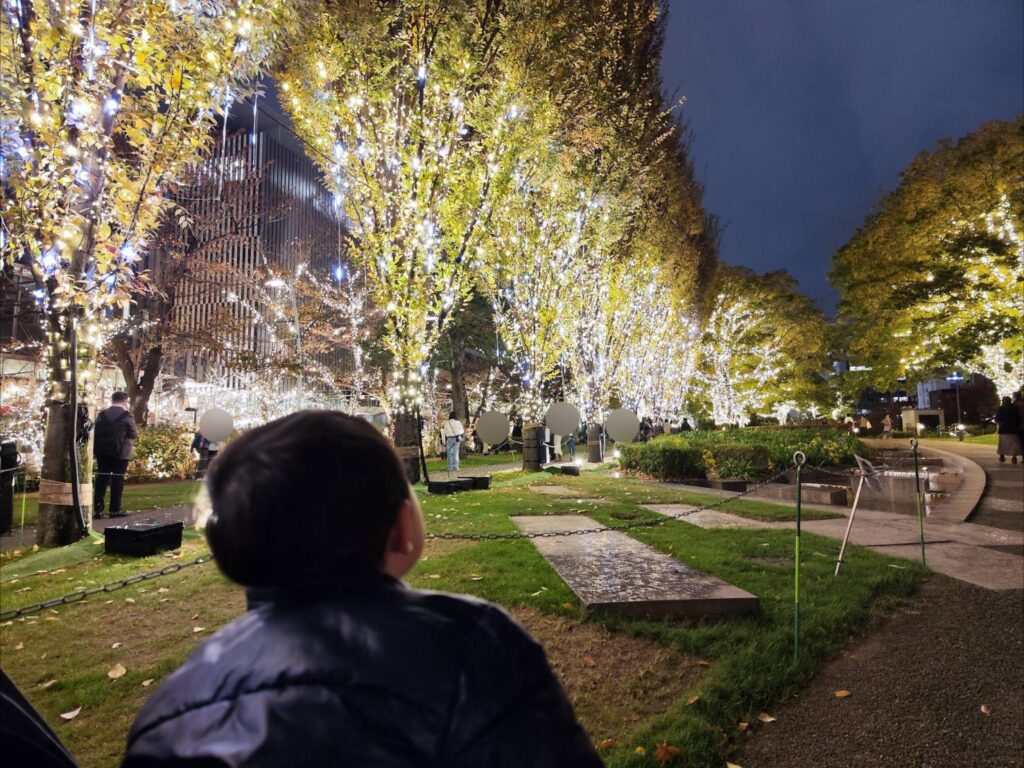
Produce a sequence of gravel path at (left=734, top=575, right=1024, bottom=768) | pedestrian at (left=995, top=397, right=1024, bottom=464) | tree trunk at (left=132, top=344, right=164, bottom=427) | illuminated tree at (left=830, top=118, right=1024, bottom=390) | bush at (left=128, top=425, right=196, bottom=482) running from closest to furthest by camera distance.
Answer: gravel path at (left=734, top=575, right=1024, bottom=768) < bush at (left=128, top=425, right=196, bottom=482) < pedestrian at (left=995, top=397, right=1024, bottom=464) < tree trunk at (left=132, top=344, right=164, bottom=427) < illuminated tree at (left=830, top=118, right=1024, bottom=390)

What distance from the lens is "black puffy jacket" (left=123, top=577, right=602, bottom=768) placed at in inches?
34.3

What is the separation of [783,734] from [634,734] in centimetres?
86

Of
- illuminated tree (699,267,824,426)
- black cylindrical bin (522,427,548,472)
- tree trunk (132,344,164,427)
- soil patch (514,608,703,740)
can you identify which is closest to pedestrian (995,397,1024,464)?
black cylindrical bin (522,427,548,472)

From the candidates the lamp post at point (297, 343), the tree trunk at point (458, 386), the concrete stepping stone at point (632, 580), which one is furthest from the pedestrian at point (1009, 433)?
the lamp post at point (297, 343)

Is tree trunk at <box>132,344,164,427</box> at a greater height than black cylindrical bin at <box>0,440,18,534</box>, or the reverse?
tree trunk at <box>132,344,164,427</box>

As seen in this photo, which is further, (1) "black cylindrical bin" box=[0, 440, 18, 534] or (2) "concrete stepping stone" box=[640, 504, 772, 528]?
(1) "black cylindrical bin" box=[0, 440, 18, 534]

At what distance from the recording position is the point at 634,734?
10.3ft

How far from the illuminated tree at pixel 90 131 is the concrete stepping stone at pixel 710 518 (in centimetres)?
866

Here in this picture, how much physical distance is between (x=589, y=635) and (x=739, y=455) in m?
11.7

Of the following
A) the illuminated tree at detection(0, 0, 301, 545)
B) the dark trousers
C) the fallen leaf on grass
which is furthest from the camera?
the dark trousers

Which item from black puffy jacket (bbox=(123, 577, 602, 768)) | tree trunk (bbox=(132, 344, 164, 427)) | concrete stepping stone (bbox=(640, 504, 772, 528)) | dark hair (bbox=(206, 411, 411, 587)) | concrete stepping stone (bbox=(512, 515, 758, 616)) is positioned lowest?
concrete stepping stone (bbox=(640, 504, 772, 528))

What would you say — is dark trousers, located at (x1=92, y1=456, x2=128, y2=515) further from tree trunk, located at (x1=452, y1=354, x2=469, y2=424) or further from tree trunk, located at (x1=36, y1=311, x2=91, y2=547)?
tree trunk, located at (x1=452, y1=354, x2=469, y2=424)

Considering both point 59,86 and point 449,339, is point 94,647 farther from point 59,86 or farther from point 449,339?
point 449,339

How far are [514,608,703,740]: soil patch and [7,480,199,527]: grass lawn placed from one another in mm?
8472
